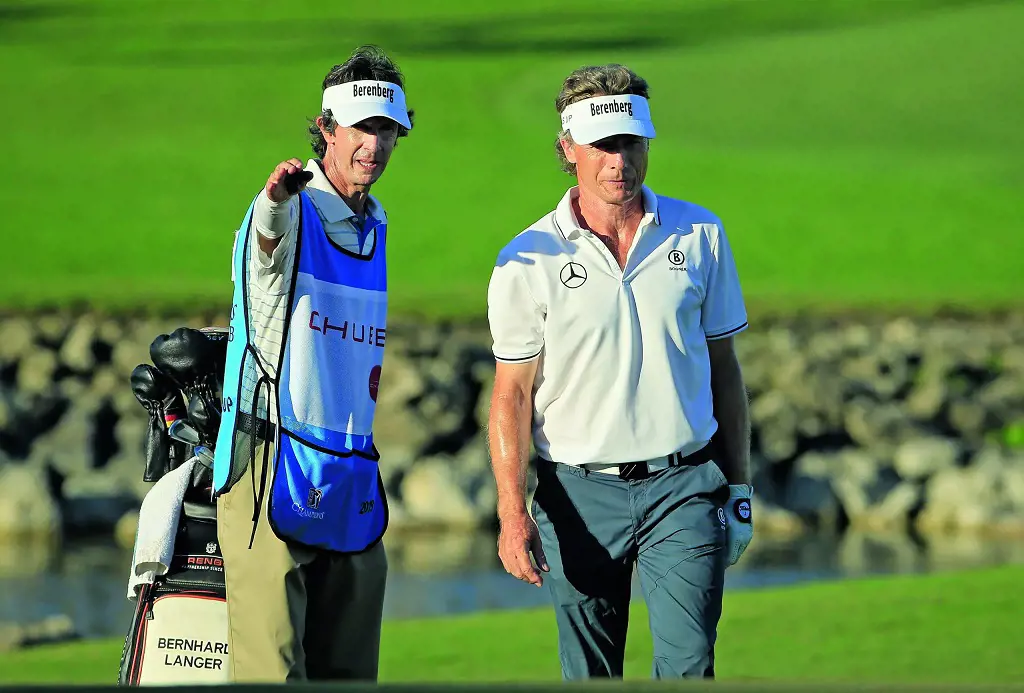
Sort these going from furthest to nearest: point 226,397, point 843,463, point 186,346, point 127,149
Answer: point 127,149
point 843,463
point 186,346
point 226,397

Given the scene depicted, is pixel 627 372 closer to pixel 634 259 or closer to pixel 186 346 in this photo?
pixel 634 259

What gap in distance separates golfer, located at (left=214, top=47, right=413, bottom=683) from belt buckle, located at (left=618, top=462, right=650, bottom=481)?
69 cm

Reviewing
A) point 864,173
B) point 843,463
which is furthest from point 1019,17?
point 843,463

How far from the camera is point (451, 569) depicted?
46.3 ft

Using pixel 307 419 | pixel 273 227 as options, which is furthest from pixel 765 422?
pixel 273 227

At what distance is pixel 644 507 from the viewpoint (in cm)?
529

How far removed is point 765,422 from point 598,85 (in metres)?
13.4

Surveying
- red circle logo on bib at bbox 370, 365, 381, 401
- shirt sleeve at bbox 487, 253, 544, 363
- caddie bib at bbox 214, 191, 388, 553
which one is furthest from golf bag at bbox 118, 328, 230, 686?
shirt sleeve at bbox 487, 253, 544, 363

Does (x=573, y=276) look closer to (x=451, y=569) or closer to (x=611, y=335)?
(x=611, y=335)

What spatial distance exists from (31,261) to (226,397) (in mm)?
28761

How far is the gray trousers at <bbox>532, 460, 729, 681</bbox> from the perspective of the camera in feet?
17.2

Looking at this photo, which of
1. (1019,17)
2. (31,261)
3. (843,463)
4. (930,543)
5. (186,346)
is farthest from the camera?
(1019,17)

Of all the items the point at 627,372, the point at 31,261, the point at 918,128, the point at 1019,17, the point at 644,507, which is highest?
the point at 1019,17

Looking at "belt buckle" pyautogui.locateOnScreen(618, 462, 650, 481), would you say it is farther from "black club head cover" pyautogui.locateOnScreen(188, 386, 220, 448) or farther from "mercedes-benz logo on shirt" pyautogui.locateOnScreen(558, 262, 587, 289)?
"black club head cover" pyautogui.locateOnScreen(188, 386, 220, 448)
